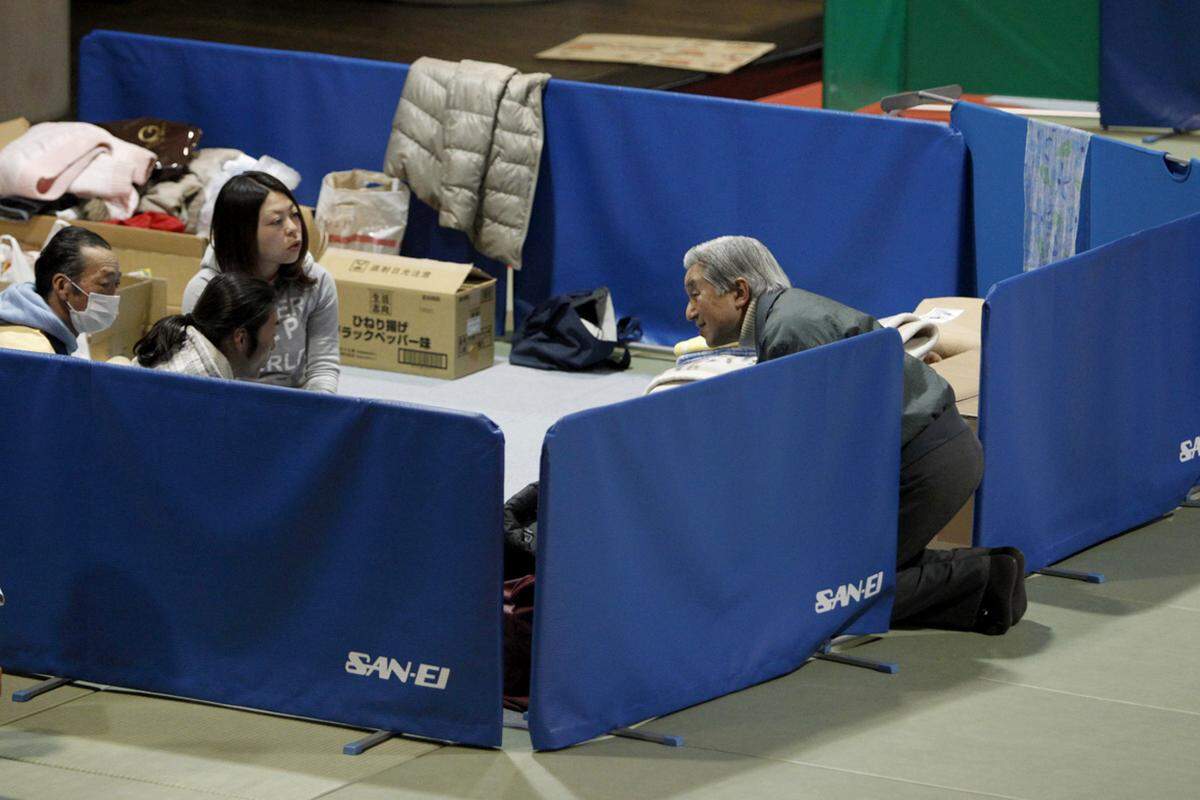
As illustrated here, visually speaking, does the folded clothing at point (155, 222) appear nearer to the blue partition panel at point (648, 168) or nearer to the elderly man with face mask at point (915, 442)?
the blue partition panel at point (648, 168)

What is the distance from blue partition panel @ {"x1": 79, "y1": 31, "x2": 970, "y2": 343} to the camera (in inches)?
354

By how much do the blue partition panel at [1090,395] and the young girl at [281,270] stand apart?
228 cm

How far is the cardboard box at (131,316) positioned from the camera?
866cm

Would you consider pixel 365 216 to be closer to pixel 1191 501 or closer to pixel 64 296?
pixel 64 296

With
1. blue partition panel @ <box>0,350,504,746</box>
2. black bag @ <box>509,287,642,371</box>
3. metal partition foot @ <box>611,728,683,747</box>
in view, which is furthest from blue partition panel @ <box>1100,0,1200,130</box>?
blue partition panel @ <box>0,350,504,746</box>

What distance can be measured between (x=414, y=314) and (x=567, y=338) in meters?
0.69

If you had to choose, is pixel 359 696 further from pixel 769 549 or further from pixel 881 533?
pixel 881 533

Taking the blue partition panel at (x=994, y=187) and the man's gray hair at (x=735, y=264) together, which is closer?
the man's gray hair at (x=735, y=264)

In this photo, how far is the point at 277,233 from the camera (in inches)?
274

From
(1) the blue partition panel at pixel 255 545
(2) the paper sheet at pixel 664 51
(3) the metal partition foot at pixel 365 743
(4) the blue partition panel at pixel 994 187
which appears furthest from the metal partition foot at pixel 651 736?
(2) the paper sheet at pixel 664 51

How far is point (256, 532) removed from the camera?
532 centimetres

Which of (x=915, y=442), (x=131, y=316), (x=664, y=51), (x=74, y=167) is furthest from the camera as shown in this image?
(x=664, y=51)

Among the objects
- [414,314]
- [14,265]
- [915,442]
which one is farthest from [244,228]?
[14,265]

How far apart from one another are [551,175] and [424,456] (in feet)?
15.5
